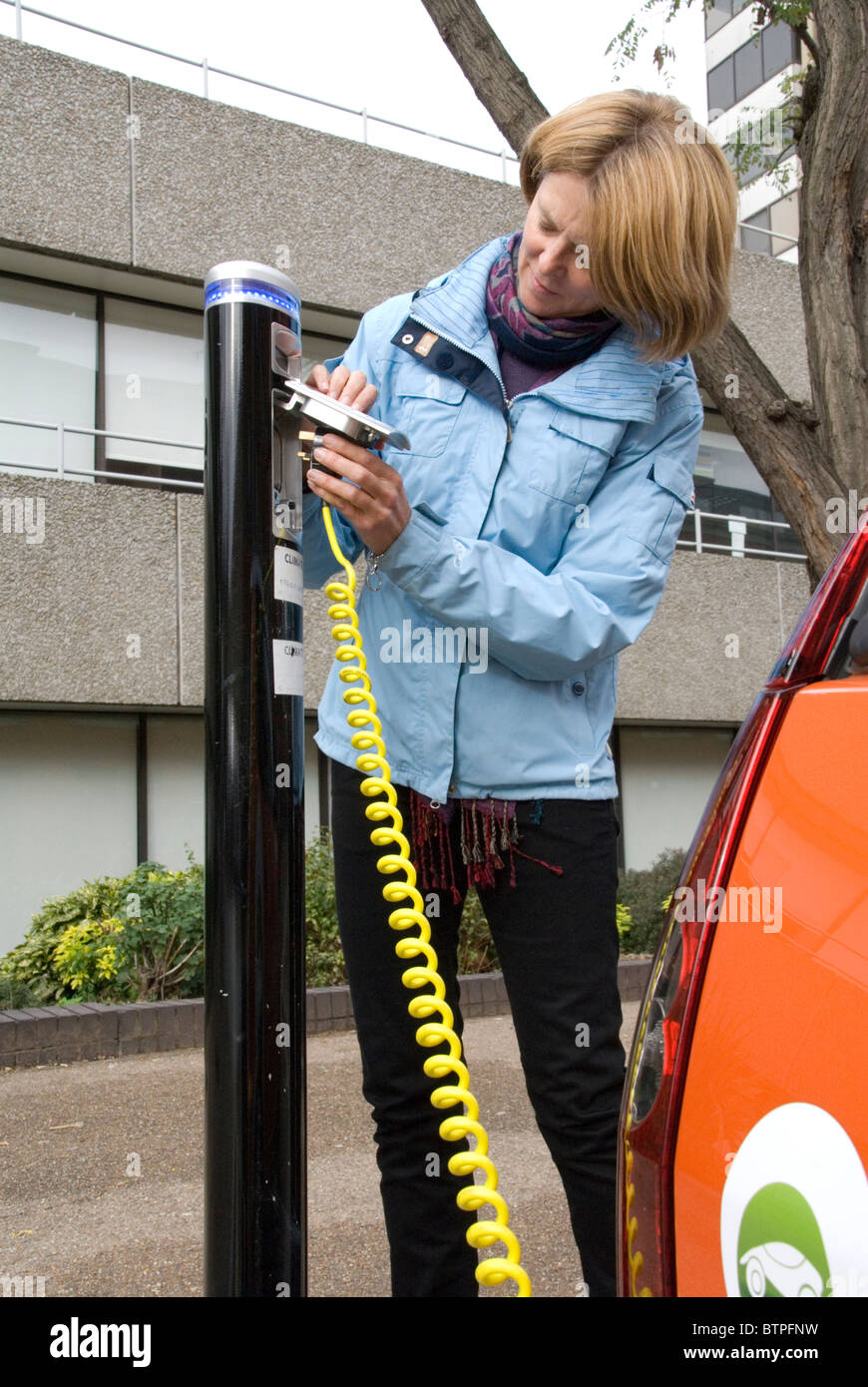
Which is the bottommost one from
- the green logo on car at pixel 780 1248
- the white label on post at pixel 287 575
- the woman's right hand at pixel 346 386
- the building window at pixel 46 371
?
the green logo on car at pixel 780 1248

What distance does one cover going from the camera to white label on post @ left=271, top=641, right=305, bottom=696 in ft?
4.56

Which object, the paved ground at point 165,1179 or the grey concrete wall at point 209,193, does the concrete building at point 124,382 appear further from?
the paved ground at point 165,1179

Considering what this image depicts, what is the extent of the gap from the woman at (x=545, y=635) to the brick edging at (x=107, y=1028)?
14.0 feet

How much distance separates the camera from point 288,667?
141 centimetres

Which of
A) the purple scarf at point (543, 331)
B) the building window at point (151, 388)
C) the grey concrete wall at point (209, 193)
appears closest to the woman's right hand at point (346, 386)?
the purple scarf at point (543, 331)

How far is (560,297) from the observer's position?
1866 mm

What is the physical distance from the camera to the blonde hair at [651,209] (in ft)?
5.73

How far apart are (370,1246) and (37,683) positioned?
5697 mm

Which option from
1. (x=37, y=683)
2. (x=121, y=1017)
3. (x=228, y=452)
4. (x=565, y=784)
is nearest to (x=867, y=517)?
(x=228, y=452)

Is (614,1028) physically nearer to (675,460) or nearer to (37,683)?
(675,460)

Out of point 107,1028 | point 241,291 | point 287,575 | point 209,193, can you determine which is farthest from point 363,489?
point 209,193

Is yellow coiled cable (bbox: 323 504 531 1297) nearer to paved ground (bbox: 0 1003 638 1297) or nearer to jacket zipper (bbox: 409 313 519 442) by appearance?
jacket zipper (bbox: 409 313 519 442)

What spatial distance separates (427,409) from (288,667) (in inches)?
25.9
